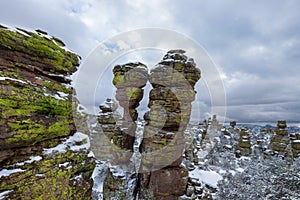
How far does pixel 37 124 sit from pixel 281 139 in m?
54.6

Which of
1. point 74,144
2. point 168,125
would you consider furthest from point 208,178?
point 74,144

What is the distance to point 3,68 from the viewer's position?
17.4 ft

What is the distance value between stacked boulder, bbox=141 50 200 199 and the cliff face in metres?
10.9

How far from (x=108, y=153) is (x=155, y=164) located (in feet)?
30.3

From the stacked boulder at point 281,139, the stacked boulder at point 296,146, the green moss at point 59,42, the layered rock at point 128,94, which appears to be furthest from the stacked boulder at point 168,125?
the stacked boulder at point 281,139

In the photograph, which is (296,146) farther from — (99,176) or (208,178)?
(99,176)

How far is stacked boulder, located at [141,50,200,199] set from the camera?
16.7m

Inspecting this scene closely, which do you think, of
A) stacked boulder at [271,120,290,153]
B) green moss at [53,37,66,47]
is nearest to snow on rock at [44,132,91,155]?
green moss at [53,37,66,47]

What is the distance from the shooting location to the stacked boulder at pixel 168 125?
656 inches

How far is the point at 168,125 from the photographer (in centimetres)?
1748

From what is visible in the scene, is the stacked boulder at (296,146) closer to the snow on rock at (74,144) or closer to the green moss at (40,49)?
the snow on rock at (74,144)

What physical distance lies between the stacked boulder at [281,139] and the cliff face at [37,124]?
4934 cm

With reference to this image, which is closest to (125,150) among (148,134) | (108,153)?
(108,153)

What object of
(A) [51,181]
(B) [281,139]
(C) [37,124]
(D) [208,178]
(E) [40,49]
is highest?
(E) [40,49]
